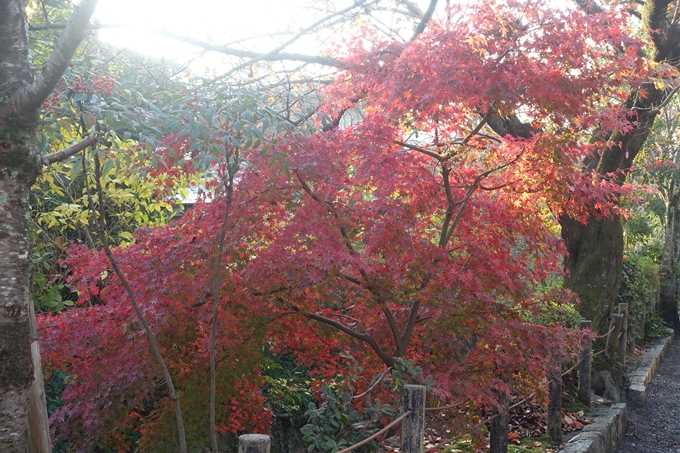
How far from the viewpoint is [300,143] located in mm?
4461

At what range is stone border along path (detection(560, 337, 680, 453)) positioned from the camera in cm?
593

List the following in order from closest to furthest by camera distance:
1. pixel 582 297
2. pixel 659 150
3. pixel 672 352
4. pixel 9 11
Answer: pixel 9 11
pixel 582 297
pixel 672 352
pixel 659 150

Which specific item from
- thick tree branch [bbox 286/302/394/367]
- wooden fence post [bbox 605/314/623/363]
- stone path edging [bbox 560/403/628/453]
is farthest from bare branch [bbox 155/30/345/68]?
wooden fence post [bbox 605/314/623/363]

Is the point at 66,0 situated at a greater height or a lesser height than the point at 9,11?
greater

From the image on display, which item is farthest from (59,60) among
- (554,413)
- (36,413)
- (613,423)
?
(613,423)

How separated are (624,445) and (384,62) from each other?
17.8ft

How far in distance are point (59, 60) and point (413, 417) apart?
2.64 meters

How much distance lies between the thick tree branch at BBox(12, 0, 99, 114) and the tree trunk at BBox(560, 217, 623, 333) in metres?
7.86

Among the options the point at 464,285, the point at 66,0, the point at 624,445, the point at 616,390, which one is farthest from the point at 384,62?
the point at 616,390

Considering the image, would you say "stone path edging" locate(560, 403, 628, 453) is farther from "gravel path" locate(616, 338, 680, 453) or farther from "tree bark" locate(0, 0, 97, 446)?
"tree bark" locate(0, 0, 97, 446)

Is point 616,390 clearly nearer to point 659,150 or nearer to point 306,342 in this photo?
point 306,342

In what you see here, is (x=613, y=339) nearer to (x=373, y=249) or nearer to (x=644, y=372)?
(x=644, y=372)

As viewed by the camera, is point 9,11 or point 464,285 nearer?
point 9,11

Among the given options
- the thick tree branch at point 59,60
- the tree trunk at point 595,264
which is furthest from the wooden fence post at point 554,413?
the thick tree branch at point 59,60
